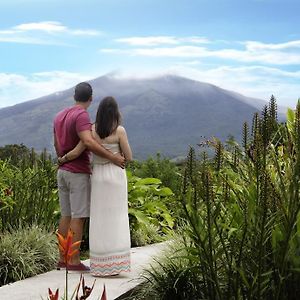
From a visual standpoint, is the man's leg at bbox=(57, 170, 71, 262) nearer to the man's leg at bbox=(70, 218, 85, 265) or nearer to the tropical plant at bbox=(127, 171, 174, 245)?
the man's leg at bbox=(70, 218, 85, 265)

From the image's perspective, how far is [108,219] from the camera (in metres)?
6.56

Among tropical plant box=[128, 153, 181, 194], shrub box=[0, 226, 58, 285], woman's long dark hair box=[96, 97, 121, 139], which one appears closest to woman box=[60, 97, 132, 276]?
woman's long dark hair box=[96, 97, 121, 139]

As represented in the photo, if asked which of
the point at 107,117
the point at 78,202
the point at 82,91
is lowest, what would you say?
the point at 78,202

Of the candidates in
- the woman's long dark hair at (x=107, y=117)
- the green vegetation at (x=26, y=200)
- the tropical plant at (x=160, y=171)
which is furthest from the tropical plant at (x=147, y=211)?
the woman's long dark hair at (x=107, y=117)

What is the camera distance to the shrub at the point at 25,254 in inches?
257

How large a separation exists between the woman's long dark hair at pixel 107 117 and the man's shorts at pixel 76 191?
478 millimetres

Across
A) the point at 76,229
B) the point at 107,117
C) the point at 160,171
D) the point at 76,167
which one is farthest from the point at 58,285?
the point at 160,171

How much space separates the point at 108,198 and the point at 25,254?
40.5 inches

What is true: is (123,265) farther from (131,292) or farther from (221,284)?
(221,284)

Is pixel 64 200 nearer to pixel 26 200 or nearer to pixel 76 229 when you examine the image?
pixel 76 229

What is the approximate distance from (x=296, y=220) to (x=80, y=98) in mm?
3213

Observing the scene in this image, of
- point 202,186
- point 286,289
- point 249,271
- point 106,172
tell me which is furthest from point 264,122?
point 106,172

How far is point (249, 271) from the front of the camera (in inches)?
165

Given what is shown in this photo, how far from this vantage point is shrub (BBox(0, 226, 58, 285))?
6.52 metres
